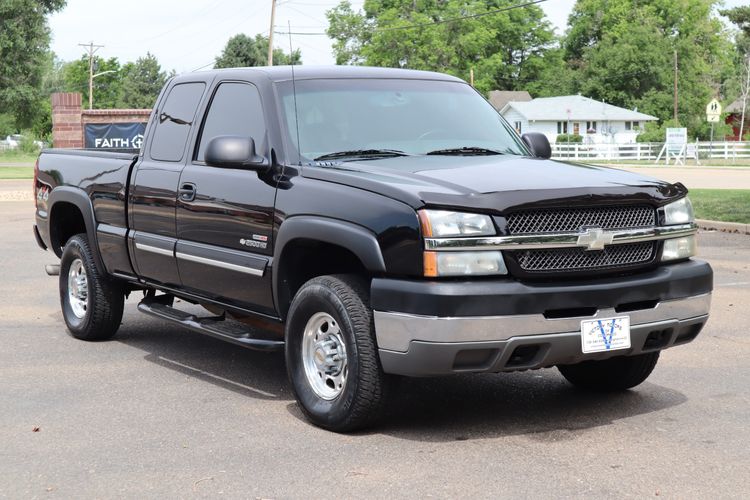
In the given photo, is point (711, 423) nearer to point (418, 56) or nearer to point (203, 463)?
point (203, 463)

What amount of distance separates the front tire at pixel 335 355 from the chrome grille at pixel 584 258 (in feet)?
2.76

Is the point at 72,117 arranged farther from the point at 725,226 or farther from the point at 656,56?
the point at 656,56

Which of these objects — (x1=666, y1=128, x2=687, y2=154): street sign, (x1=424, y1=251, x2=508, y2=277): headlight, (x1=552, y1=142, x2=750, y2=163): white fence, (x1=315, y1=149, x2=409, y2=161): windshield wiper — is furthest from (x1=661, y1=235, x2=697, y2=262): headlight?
(x1=552, y1=142, x2=750, y2=163): white fence

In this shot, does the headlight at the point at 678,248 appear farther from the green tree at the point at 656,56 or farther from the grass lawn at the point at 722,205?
the green tree at the point at 656,56

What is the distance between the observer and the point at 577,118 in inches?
3445

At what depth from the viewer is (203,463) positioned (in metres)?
5.32

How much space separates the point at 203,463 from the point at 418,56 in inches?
3444

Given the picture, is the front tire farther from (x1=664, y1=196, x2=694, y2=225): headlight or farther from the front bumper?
(x1=664, y1=196, x2=694, y2=225): headlight

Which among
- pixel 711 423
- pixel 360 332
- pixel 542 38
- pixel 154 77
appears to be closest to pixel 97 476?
pixel 360 332

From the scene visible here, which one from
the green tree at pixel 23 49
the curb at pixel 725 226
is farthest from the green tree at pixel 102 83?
the curb at pixel 725 226

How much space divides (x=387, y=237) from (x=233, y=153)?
126cm

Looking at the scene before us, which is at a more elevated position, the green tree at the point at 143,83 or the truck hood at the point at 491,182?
the green tree at the point at 143,83

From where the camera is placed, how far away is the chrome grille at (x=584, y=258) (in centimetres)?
550

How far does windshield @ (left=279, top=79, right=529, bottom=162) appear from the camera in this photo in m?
6.55
